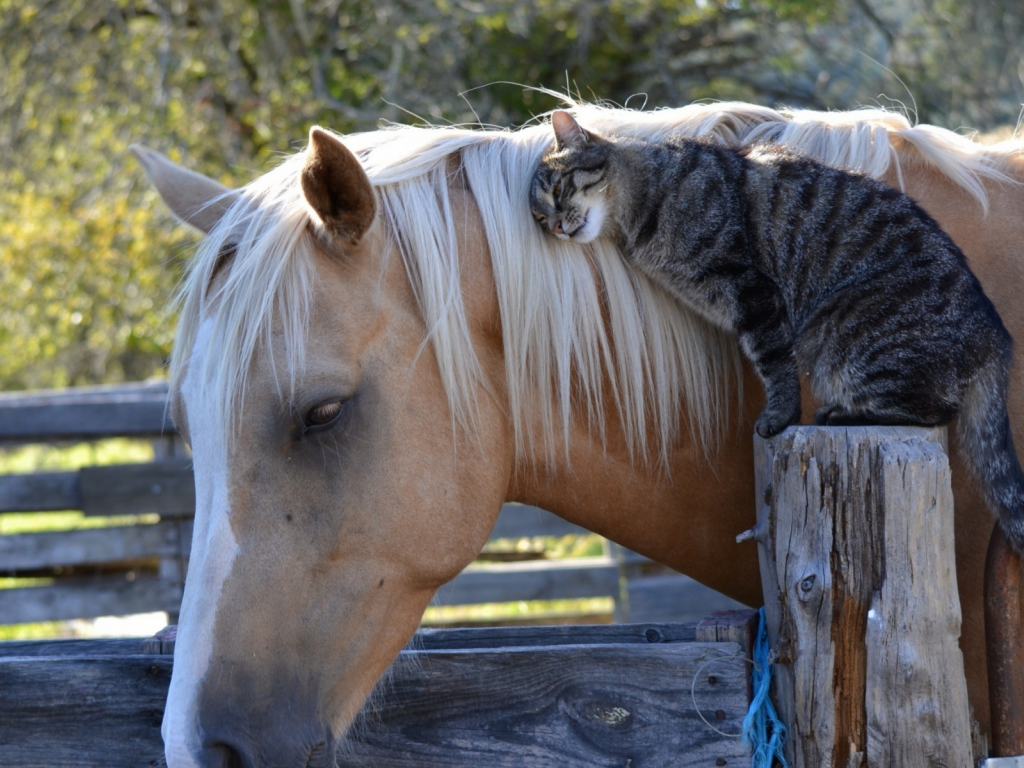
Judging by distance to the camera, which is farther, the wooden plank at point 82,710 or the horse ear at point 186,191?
the horse ear at point 186,191

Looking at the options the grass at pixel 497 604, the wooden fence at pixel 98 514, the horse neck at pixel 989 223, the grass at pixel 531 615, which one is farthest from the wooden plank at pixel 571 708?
the grass at pixel 531 615

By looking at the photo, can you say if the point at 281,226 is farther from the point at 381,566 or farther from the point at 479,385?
the point at 381,566

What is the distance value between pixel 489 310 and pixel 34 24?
803 centimetres

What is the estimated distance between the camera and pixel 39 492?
559 cm

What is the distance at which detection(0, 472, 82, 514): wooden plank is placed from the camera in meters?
5.59

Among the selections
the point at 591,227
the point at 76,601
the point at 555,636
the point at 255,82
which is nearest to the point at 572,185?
the point at 591,227

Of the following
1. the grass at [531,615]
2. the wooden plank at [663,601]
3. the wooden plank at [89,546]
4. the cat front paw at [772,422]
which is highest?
the cat front paw at [772,422]

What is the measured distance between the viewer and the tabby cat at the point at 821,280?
1.79 metres

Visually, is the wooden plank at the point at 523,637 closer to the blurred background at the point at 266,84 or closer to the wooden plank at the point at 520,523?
the wooden plank at the point at 520,523

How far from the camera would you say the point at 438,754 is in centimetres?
160

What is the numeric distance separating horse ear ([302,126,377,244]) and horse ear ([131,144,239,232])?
41 cm

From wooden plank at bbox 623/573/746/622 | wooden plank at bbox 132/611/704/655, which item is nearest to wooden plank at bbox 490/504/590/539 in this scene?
wooden plank at bbox 623/573/746/622

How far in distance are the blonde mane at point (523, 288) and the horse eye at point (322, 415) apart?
64 millimetres

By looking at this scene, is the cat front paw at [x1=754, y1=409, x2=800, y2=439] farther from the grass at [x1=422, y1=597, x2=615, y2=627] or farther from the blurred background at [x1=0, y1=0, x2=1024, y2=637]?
the blurred background at [x1=0, y1=0, x2=1024, y2=637]
